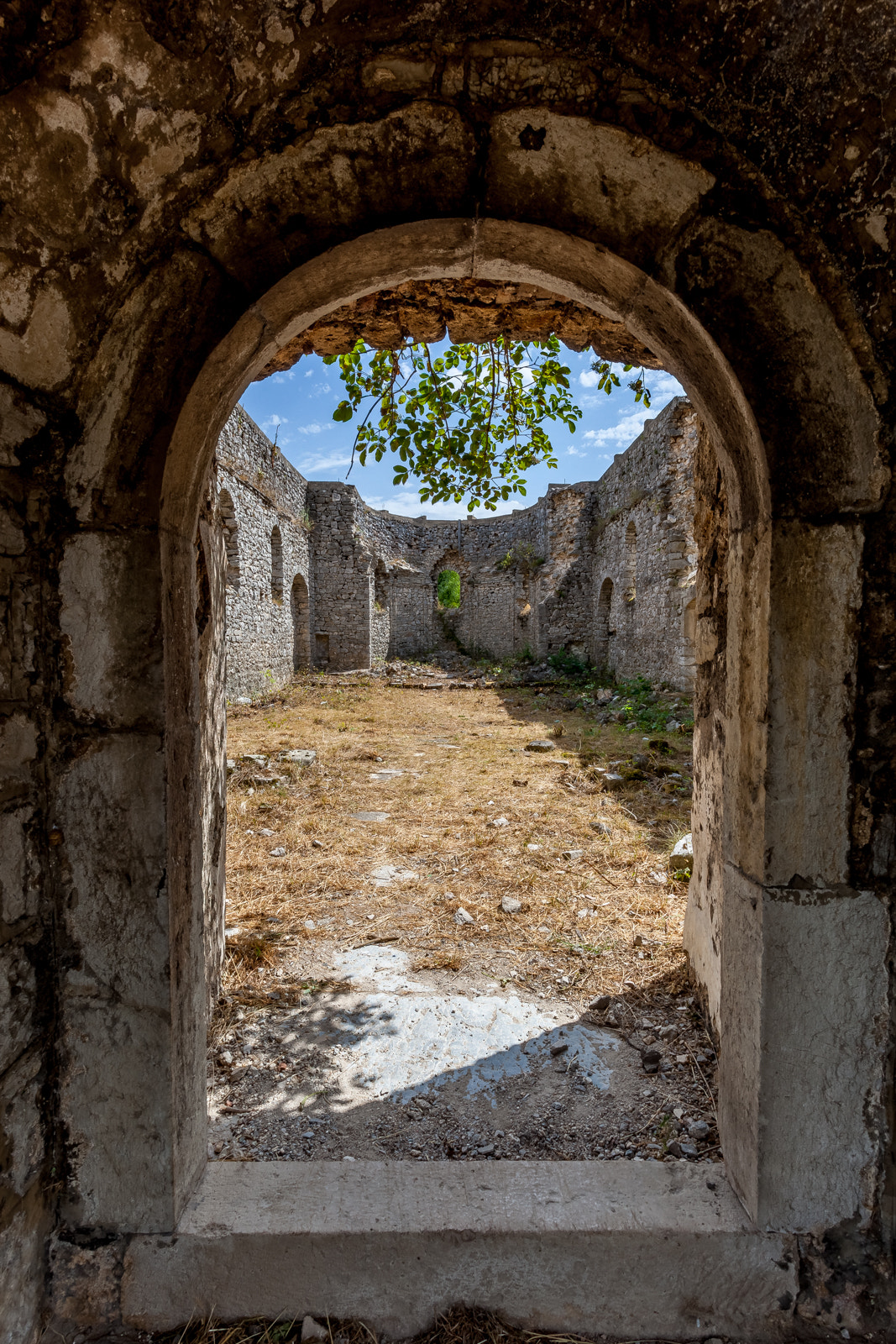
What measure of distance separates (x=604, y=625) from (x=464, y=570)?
5.83 m

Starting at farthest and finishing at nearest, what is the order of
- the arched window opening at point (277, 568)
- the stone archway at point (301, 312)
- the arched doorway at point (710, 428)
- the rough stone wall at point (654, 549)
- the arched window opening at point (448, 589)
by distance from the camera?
the arched window opening at point (448, 589), the arched window opening at point (277, 568), the rough stone wall at point (654, 549), the arched doorway at point (710, 428), the stone archway at point (301, 312)

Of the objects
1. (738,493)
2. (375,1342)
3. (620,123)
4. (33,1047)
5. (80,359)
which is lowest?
(375,1342)

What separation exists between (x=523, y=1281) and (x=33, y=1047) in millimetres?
1189

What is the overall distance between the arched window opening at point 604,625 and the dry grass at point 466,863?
7086 millimetres

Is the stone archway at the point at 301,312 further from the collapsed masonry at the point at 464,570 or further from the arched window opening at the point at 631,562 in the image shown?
the arched window opening at the point at 631,562

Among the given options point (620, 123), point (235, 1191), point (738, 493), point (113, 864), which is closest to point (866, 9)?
point (620, 123)

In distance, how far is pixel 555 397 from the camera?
→ 3357 mm

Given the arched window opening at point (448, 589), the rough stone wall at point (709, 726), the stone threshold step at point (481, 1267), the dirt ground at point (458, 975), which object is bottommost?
the dirt ground at point (458, 975)

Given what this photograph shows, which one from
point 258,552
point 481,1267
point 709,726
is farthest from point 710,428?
point 258,552

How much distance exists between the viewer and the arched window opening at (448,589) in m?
19.3

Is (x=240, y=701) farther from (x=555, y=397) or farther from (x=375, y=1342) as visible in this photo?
(x=375, y=1342)

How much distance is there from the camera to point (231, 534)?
10.4 meters

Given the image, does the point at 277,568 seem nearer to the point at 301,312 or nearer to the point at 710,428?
the point at 301,312

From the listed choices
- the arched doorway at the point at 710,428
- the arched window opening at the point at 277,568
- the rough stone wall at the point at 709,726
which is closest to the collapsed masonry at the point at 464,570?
the arched window opening at the point at 277,568
